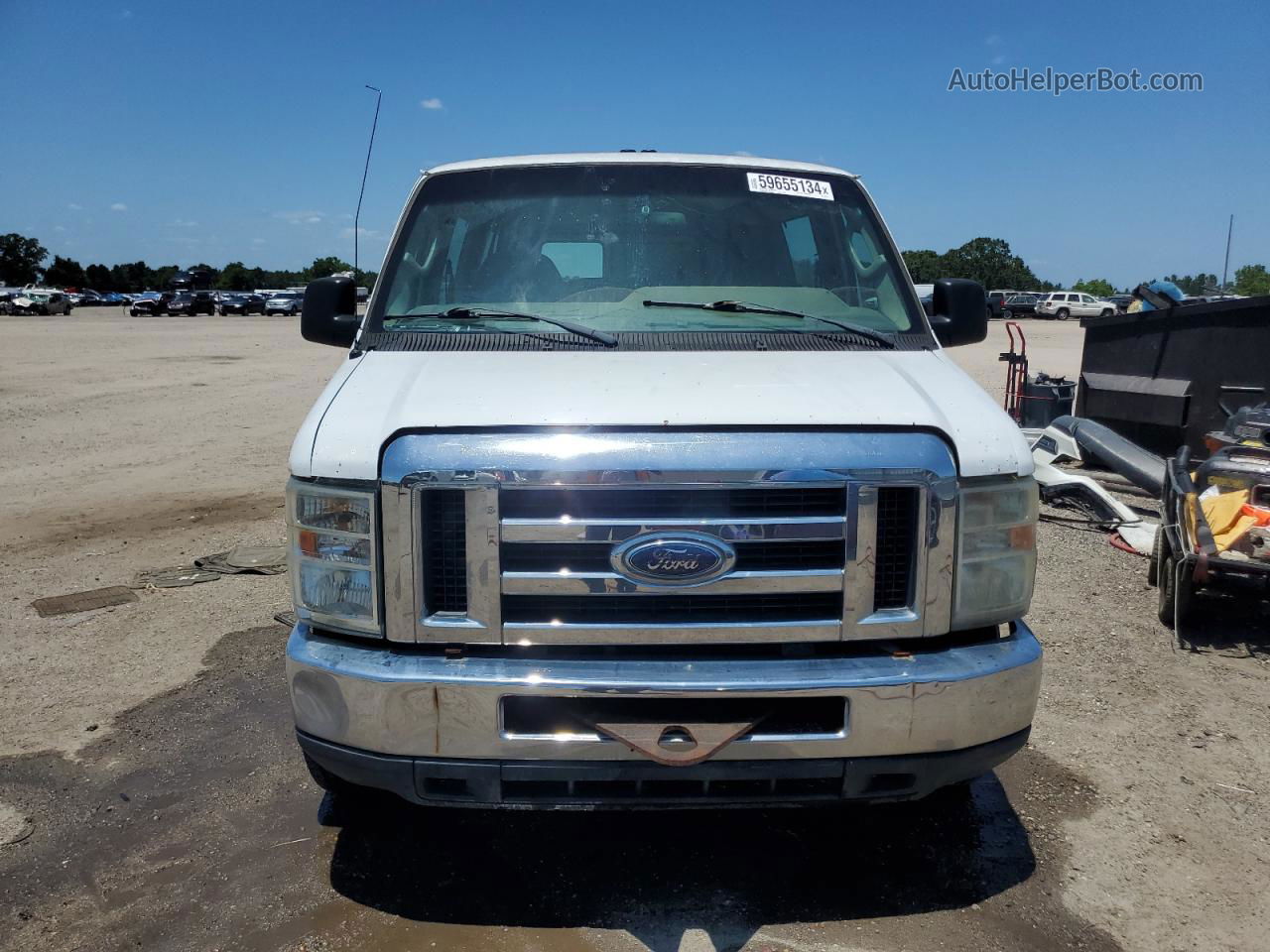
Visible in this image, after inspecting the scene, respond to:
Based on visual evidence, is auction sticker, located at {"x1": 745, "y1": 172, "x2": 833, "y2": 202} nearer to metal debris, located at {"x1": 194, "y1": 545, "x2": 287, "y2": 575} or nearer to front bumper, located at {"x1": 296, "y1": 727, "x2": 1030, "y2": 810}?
front bumper, located at {"x1": 296, "y1": 727, "x2": 1030, "y2": 810}

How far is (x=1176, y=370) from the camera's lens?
906 cm

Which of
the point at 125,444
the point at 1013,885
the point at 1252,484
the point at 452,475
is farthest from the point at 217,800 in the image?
the point at 125,444

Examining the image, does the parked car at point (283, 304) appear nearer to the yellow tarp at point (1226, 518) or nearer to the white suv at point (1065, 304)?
the white suv at point (1065, 304)

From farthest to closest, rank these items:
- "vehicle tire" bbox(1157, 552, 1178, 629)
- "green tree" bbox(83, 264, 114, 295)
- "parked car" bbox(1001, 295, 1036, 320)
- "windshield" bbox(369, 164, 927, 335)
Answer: "green tree" bbox(83, 264, 114, 295)
"parked car" bbox(1001, 295, 1036, 320)
"vehicle tire" bbox(1157, 552, 1178, 629)
"windshield" bbox(369, 164, 927, 335)

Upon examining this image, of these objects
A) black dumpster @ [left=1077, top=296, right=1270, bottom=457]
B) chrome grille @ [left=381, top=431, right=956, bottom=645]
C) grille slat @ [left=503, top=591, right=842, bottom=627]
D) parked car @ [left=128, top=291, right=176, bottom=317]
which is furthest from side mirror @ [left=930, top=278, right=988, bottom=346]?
parked car @ [left=128, top=291, right=176, bottom=317]

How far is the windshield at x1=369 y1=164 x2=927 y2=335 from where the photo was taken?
390cm

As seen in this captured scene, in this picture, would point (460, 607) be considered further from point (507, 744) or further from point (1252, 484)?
point (1252, 484)

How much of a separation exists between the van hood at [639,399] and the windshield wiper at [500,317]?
0.15 m

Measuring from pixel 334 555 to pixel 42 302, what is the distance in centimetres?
6136

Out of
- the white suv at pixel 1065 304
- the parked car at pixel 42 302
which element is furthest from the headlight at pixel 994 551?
the white suv at pixel 1065 304

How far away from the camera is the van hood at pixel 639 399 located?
2.85 metres

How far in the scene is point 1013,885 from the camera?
3201 mm

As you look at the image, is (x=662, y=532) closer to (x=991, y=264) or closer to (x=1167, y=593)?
(x=1167, y=593)

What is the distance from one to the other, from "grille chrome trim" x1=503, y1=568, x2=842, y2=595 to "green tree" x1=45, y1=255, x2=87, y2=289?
4804 inches
